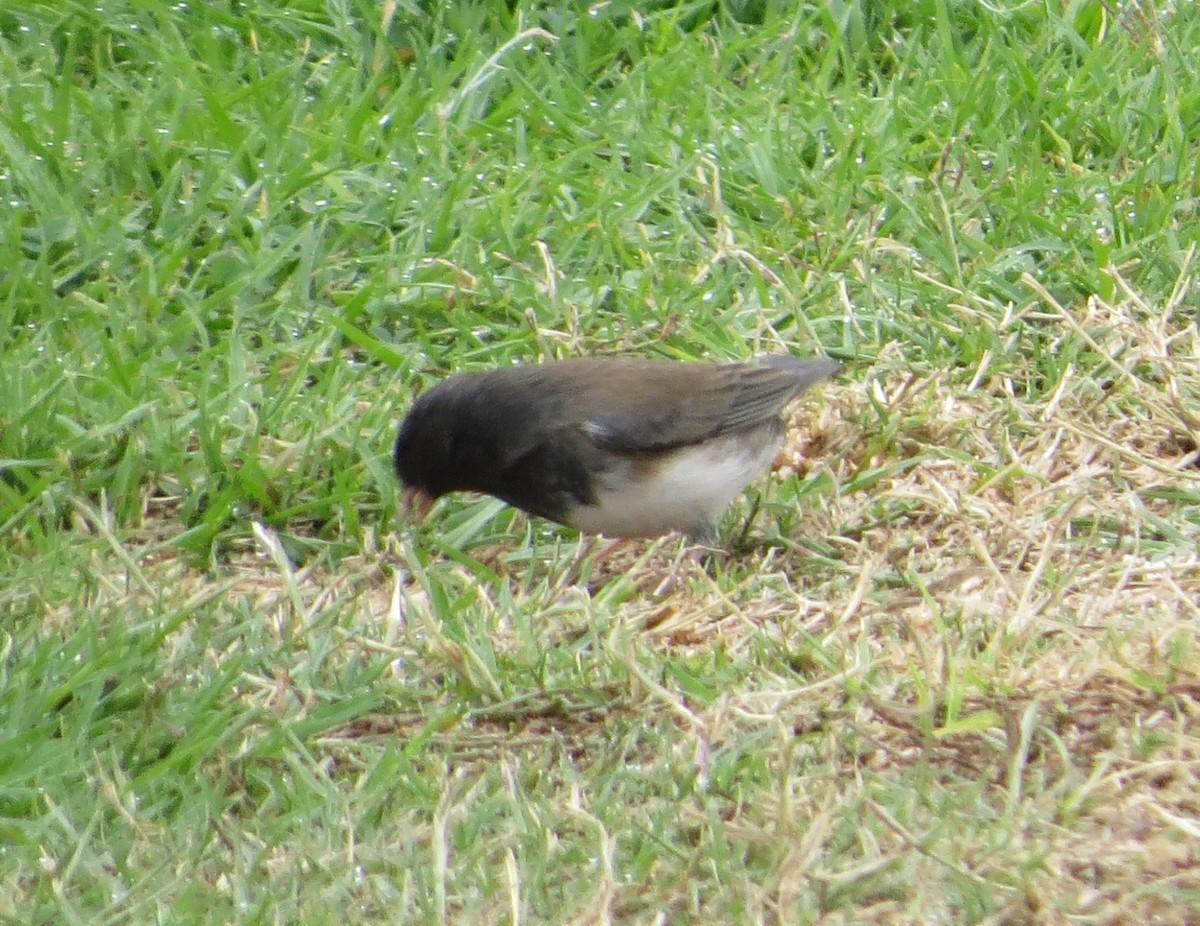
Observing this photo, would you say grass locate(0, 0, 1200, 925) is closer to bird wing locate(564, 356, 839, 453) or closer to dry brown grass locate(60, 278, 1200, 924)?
dry brown grass locate(60, 278, 1200, 924)

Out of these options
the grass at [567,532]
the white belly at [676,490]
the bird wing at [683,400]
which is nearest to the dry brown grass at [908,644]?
the grass at [567,532]

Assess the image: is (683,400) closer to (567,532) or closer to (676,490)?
(676,490)

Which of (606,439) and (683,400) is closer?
(606,439)

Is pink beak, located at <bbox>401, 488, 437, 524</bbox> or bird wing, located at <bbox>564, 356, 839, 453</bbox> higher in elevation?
bird wing, located at <bbox>564, 356, 839, 453</bbox>

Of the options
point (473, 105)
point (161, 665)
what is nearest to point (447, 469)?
point (161, 665)

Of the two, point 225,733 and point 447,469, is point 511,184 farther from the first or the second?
point 225,733

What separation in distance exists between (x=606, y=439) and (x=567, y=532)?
407 mm

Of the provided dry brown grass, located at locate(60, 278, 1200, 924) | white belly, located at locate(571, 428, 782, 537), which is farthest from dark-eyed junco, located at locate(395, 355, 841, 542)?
dry brown grass, located at locate(60, 278, 1200, 924)

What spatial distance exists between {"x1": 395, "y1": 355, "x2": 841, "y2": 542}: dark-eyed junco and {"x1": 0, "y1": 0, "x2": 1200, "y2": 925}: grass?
183 mm

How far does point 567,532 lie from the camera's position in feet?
16.9

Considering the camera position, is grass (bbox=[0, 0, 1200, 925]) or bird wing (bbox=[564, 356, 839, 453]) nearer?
grass (bbox=[0, 0, 1200, 925])

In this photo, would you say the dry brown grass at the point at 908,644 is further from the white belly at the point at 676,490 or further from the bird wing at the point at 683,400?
the bird wing at the point at 683,400

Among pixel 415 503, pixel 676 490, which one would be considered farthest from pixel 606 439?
pixel 415 503

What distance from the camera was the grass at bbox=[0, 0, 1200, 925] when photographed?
347 cm
